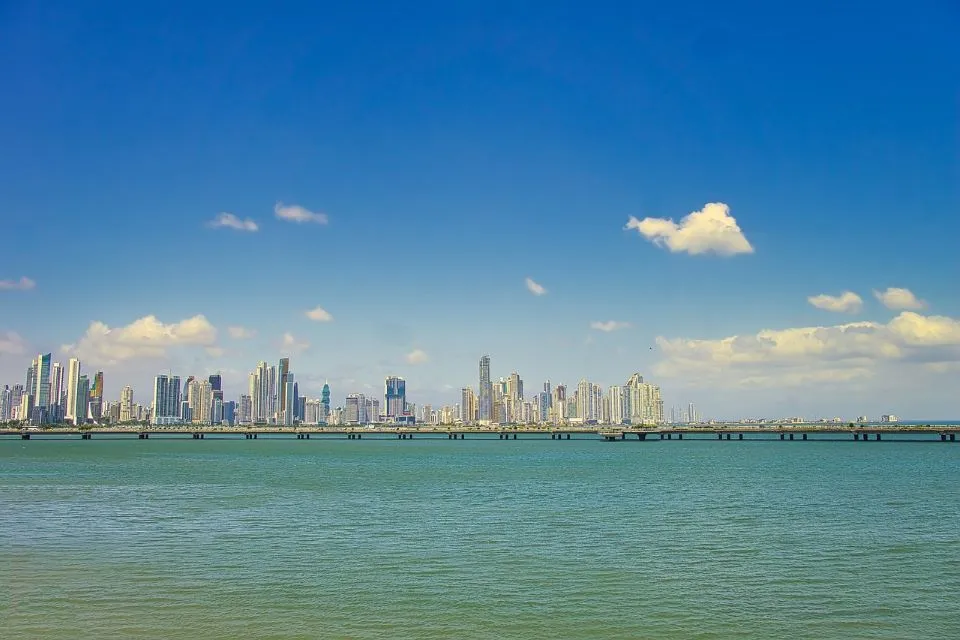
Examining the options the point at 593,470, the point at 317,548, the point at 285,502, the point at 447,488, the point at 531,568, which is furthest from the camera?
the point at 593,470

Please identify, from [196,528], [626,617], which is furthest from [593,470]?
[626,617]

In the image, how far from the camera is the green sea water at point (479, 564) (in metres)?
21.6

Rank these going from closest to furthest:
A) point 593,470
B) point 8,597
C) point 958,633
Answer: point 958,633, point 8,597, point 593,470

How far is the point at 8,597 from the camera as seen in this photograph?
23.9m

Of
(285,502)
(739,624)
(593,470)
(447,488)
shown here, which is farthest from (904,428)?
(739,624)

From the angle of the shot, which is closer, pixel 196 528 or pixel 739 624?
pixel 739 624

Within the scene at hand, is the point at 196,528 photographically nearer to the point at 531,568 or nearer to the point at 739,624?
the point at 531,568

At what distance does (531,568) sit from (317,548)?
10.2m

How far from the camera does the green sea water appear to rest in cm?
2156

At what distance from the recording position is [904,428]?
179375 mm

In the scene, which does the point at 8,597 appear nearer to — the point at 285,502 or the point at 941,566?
the point at 285,502

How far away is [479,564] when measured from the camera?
96.3 ft

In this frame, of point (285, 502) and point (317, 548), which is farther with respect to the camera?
point (285, 502)

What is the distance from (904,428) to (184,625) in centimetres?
19366
